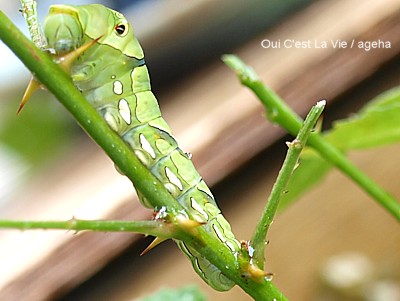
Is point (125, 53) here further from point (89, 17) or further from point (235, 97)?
point (235, 97)

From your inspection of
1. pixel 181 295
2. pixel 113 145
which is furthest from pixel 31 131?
pixel 113 145

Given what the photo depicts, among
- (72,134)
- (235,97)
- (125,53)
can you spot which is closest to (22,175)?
(72,134)

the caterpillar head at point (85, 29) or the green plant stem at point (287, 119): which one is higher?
the caterpillar head at point (85, 29)

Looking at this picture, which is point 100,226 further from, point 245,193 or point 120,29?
point 245,193

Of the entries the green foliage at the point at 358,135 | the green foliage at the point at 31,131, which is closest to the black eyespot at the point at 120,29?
the green foliage at the point at 358,135

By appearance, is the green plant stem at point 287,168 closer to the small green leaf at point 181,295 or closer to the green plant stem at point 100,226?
the green plant stem at point 100,226

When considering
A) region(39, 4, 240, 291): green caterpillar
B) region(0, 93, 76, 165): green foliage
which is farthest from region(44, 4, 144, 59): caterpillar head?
region(0, 93, 76, 165): green foliage

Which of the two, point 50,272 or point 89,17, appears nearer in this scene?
point 89,17
